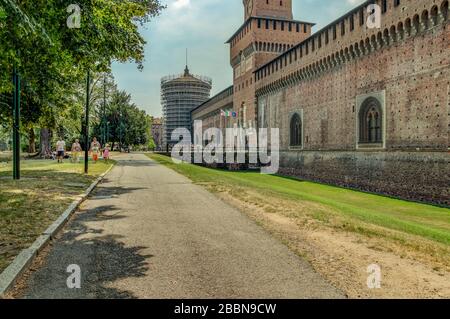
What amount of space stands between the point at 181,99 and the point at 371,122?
107851 millimetres

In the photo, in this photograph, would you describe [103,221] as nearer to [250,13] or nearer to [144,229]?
[144,229]

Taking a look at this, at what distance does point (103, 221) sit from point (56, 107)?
42.3 ft

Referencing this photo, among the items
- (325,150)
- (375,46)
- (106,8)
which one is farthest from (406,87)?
(106,8)

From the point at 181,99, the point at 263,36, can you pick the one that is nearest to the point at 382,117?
the point at 263,36

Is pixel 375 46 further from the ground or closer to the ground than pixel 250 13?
closer to the ground

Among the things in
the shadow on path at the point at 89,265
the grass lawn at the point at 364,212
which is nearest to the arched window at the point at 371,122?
the grass lawn at the point at 364,212

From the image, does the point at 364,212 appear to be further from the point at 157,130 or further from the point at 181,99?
the point at 157,130

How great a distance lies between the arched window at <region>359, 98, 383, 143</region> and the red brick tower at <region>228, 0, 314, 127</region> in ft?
82.8

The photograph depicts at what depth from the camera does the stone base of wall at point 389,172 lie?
70.1ft

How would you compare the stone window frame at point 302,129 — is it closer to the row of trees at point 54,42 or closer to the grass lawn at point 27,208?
the row of trees at point 54,42

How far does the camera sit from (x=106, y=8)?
36.1 ft

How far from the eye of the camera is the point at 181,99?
131625 millimetres

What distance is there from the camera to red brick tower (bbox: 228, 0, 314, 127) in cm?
5469

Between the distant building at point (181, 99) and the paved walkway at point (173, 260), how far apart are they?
12014 centimetres
